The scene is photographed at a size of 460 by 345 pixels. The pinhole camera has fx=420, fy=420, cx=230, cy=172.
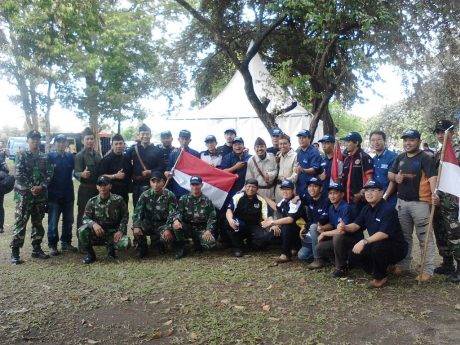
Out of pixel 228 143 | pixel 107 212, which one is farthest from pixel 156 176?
pixel 228 143

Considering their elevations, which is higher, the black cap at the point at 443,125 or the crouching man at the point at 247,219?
the black cap at the point at 443,125

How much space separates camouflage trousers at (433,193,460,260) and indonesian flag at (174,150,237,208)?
3.11 meters

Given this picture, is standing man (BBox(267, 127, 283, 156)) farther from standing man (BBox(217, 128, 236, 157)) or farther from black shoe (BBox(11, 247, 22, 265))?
black shoe (BBox(11, 247, 22, 265))

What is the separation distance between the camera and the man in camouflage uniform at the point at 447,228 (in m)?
5.19

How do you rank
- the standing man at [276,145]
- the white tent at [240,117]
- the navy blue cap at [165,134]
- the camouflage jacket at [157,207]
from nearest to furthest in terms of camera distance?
1. the camouflage jacket at [157,207]
2. the standing man at [276,145]
3. the navy blue cap at [165,134]
4. the white tent at [240,117]

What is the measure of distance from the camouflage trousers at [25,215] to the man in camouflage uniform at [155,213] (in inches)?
56.4

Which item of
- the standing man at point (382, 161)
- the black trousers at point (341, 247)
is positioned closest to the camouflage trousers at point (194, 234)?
the black trousers at point (341, 247)

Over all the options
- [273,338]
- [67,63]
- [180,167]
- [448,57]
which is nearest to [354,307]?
[273,338]

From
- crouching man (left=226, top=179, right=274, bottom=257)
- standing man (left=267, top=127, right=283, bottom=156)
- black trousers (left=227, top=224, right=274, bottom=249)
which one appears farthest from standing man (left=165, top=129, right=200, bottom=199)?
standing man (left=267, top=127, right=283, bottom=156)

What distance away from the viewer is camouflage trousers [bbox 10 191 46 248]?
6152 mm

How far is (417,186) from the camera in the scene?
520 cm

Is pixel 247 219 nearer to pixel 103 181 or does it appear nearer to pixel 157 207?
pixel 157 207

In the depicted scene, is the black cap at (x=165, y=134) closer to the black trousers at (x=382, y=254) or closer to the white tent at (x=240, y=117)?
the black trousers at (x=382, y=254)

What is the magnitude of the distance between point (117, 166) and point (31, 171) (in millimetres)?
1272
